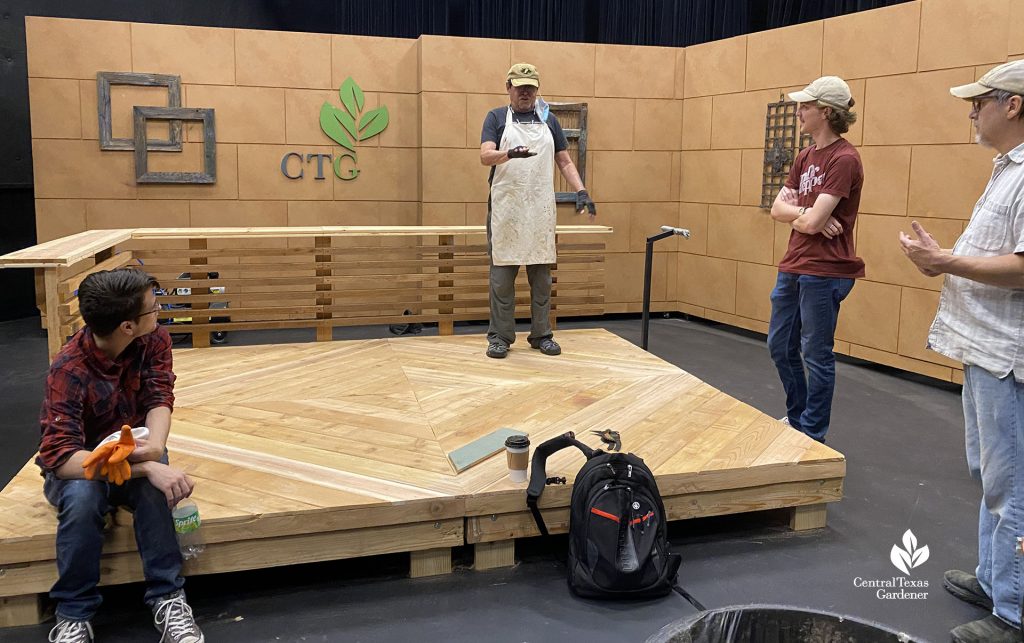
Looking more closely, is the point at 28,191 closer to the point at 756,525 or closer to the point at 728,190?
the point at 728,190

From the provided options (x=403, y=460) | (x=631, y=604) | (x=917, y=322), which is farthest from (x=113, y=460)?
(x=917, y=322)

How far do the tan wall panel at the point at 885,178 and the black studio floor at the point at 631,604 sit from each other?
2.07 m

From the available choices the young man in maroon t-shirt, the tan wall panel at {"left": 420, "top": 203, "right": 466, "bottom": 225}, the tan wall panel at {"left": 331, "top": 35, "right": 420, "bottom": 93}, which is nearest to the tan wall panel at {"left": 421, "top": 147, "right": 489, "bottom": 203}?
the tan wall panel at {"left": 420, "top": 203, "right": 466, "bottom": 225}

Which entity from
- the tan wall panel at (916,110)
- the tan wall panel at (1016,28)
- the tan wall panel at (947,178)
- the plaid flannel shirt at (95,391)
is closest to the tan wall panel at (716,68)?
the tan wall panel at (916,110)

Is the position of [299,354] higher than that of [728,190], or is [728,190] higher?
[728,190]

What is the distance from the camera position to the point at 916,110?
5.20 m

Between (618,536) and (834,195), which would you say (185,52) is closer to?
(834,195)

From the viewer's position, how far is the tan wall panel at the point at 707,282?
22.9 ft

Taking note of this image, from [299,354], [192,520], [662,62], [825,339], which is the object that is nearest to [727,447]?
[825,339]

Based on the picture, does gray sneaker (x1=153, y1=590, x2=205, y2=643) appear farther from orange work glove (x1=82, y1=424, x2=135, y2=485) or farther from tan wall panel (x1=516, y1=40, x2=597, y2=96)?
tan wall panel (x1=516, y1=40, x2=597, y2=96)

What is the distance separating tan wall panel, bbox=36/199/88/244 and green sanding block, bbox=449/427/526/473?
4.93 m

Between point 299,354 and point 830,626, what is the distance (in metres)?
3.63

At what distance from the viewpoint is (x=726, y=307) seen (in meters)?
7.04

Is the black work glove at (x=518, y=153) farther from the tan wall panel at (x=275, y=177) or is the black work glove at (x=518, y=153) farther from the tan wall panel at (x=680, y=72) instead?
A: the tan wall panel at (x=680, y=72)
